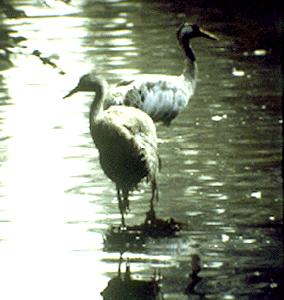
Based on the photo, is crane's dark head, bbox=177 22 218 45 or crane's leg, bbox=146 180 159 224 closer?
crane's leg, bbox=146 180 159 224

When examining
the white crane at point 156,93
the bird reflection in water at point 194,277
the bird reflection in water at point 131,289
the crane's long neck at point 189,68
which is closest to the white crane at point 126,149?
the bird reflection in water at point 194,277

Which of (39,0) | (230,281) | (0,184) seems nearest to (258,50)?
(0,184)

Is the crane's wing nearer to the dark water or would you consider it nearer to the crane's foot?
the dark water

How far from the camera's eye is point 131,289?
26.8 ft

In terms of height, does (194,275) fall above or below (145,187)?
above

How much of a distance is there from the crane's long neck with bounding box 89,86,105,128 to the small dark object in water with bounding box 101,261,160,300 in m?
2.44

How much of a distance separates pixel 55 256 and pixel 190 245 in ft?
3.40

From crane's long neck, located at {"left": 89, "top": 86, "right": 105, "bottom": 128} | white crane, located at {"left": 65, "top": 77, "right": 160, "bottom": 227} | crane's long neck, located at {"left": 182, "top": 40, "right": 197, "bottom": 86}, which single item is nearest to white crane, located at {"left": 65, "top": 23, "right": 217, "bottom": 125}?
crane's long neck, located at {"left": 182, "top": 40, "right": 197, "bottom": 86}

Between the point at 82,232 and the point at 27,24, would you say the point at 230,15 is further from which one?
the point at 82,232

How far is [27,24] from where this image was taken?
73.0 ft

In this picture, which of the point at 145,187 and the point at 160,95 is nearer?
the point at 145,187

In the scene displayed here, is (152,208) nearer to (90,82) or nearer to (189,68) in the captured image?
(90,82)

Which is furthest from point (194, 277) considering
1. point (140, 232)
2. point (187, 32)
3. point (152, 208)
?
point (187, 32)

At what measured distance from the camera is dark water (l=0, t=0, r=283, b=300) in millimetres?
8367
